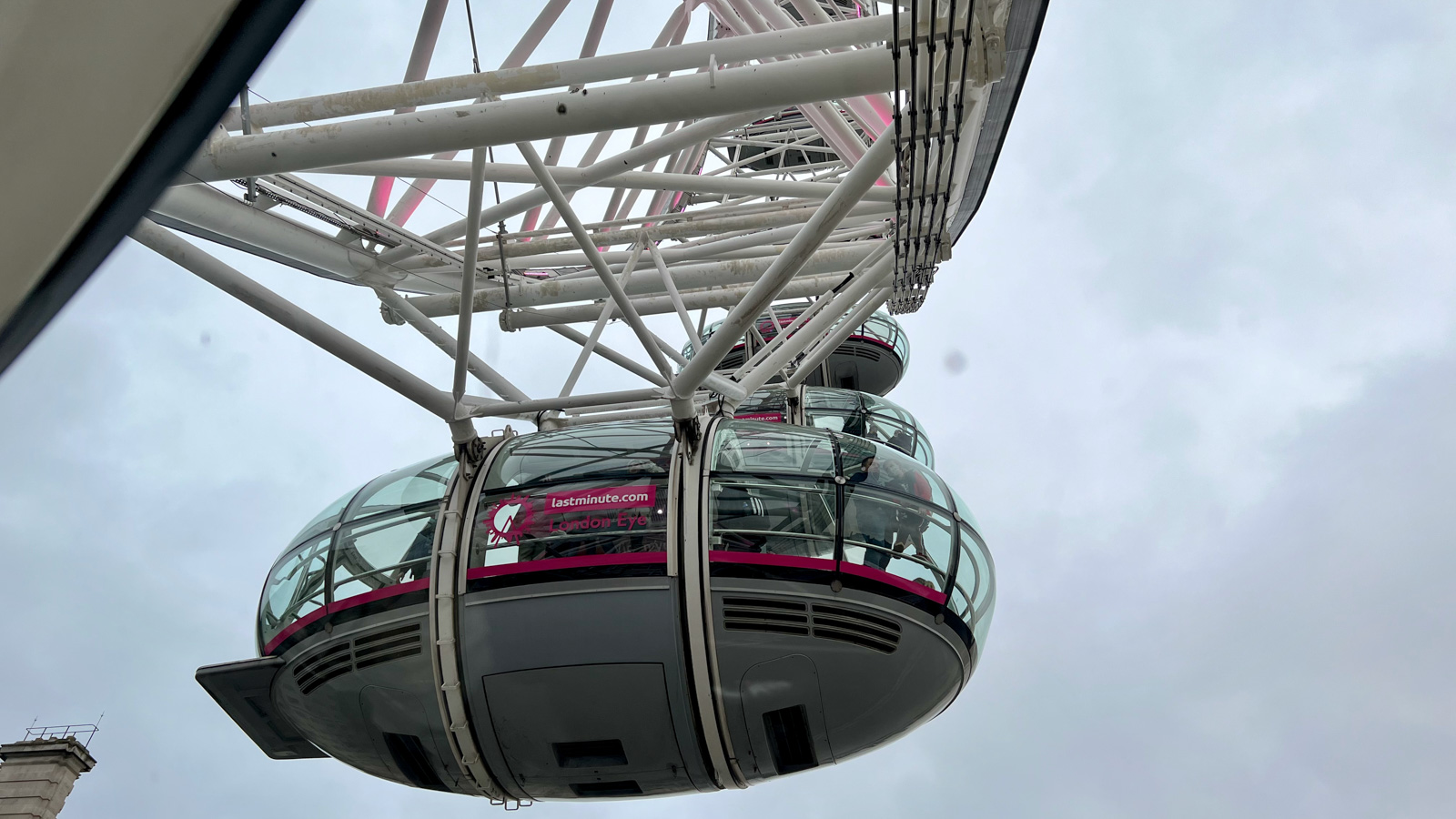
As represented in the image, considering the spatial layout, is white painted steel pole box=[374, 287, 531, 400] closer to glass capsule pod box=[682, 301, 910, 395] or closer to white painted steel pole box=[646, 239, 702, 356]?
white painted steel pole box=[646, 239, 702, 356]

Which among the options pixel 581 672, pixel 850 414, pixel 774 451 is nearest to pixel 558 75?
pixel 774 451

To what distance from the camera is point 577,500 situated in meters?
8.84

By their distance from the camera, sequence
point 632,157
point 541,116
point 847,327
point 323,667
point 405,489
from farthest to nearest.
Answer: point 847,327
point 405,489
point 323,667
point 632,157
point 541,116

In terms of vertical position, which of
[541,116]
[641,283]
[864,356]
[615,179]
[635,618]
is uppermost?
[864,356]

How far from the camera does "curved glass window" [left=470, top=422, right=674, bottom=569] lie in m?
8.55

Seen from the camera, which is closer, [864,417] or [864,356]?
[864,417]

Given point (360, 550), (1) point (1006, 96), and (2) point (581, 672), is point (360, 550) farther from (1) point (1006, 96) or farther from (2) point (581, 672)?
(1) point (1006, 96)

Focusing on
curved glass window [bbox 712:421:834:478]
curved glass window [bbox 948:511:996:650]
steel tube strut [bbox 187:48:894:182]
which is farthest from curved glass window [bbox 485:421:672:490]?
steel tube strut [bbox 187:48:894:182]

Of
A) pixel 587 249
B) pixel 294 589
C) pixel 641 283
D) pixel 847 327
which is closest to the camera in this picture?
pixel 587 249

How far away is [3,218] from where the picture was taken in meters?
1.48

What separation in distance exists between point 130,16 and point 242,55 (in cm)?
14

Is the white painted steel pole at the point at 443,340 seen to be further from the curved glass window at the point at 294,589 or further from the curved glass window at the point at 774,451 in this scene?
the curved glass window at the point at 774,451

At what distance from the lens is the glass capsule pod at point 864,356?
27.1m

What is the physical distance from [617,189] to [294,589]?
6631 mm
